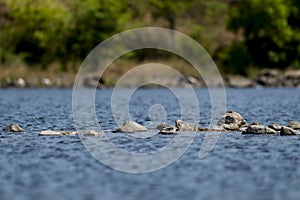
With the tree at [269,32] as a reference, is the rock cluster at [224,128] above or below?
below

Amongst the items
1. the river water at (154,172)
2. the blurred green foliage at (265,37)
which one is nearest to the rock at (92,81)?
the blurred green foliage at (265,37)

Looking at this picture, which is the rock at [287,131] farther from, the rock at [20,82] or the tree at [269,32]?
the rock at [20,82]

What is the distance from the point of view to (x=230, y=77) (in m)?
114

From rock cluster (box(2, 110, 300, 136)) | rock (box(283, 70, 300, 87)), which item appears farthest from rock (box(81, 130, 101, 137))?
rock (box(283, 70, 300, 87))

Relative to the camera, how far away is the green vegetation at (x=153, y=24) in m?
118

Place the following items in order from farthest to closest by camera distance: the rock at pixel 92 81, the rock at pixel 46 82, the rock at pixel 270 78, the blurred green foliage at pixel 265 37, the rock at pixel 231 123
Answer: the blurred green foliage at pixel 265 37 → the rock at pixel 46 82 → the rock at pixel 270 78 → the rock at pixel 92 81 → the rock at pixel 231 123

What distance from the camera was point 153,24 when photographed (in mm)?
130250

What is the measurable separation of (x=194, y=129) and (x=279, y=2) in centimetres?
8131

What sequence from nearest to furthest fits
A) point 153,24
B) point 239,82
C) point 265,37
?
point 239,82 → point 265,37 → point 153,24

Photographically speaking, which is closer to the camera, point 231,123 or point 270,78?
point 231,123

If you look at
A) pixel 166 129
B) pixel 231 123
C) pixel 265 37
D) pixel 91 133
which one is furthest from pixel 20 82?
pixel 91 133

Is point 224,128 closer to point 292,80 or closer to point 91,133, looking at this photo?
point 91,133

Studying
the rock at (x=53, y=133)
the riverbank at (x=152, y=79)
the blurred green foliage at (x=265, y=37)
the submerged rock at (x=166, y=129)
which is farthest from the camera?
the blurred green foliage at (x=265, y=37)

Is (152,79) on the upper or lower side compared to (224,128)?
upper
